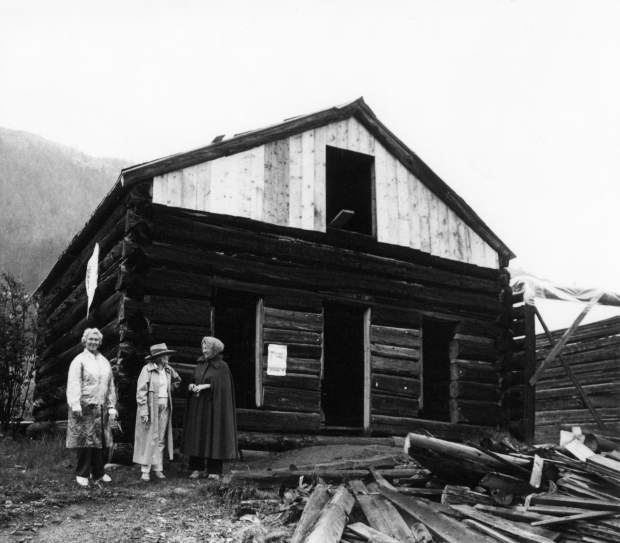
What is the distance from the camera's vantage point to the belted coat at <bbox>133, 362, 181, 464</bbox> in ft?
30.3

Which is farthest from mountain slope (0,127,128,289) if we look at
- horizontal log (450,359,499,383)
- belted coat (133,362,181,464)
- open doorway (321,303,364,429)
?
belted coat (133,362,181,464)

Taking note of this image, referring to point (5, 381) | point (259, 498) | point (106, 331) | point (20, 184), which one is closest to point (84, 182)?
point (20, 184)

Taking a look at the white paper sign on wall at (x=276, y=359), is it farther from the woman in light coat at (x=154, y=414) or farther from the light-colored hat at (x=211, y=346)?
the woman in light coat at (x=154, y=414)

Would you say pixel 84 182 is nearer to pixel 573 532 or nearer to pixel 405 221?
pixel 405 221

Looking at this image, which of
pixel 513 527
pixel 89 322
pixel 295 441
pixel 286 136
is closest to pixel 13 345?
pixel 89 322

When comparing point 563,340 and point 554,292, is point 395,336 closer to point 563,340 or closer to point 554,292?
point 563,340

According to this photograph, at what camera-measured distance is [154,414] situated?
9.39 m

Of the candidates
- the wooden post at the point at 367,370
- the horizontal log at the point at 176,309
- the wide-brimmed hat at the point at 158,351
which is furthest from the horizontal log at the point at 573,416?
the wide-brimmed hat at the point at 158,351

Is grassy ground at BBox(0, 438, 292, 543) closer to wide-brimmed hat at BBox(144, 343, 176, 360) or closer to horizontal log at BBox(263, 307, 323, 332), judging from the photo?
wide-brimmed hat at BBox(144, 343, 176, 360)

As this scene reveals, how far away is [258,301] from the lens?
38.2 feet

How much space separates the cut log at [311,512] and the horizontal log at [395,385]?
458 centimetres

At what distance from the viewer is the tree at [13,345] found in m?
14.1

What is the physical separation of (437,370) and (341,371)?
1.88m

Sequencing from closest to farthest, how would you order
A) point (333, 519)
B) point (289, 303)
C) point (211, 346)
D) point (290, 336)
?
1. point (333, 519)
2. point (211, 346)
3. point (290, 336)
4. point (289, 303)
